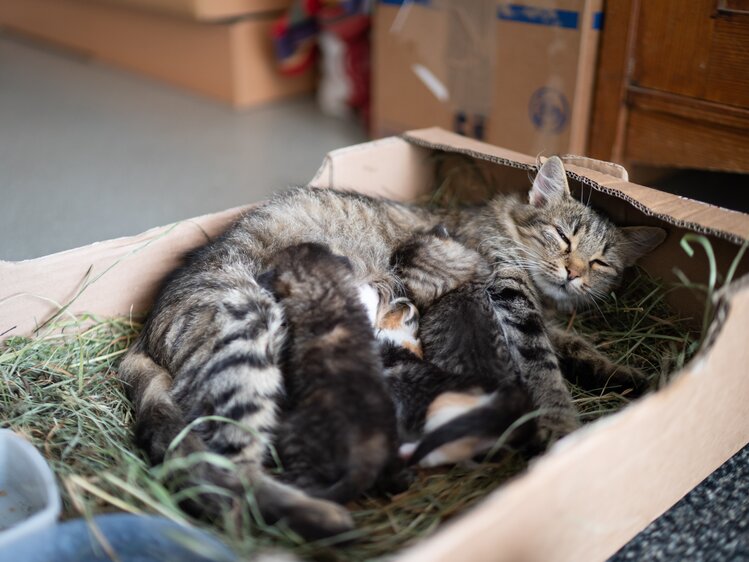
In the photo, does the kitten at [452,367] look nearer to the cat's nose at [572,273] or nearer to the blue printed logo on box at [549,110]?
the cat's nose at [572,273]

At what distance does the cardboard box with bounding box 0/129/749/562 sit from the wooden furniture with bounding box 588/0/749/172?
636 mm

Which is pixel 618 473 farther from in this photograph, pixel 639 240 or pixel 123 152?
pixel 123 152

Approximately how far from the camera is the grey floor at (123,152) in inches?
123

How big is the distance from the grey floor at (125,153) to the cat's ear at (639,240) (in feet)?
4.16

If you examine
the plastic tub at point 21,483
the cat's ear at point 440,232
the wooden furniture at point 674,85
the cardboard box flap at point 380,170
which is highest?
the wooden furniture at point 674,85

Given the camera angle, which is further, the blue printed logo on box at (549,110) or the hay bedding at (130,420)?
the blue printed logo on box at (549,110)

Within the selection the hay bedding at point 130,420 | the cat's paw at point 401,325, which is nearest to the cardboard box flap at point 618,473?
the hay bedding at point 130,420

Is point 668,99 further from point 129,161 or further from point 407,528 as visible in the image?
point 129,161

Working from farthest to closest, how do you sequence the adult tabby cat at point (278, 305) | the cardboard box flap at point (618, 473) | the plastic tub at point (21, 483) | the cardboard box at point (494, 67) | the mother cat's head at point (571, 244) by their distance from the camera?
1. the cardboard box at point (494, 67)
2. the mother cat's head at point (571, 244)
3. the adult tabby cat at point (278, 305)
4. the plastic tub at point (21, 483)
5. the cardboard box flap at point (618, 473)

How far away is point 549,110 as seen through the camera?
2.88m

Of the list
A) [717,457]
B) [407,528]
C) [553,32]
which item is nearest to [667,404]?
[717,457]

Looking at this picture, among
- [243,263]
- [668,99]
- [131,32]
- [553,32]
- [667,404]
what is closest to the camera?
[667,404]

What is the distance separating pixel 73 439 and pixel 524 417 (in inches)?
40.7

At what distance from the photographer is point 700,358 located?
134cm
